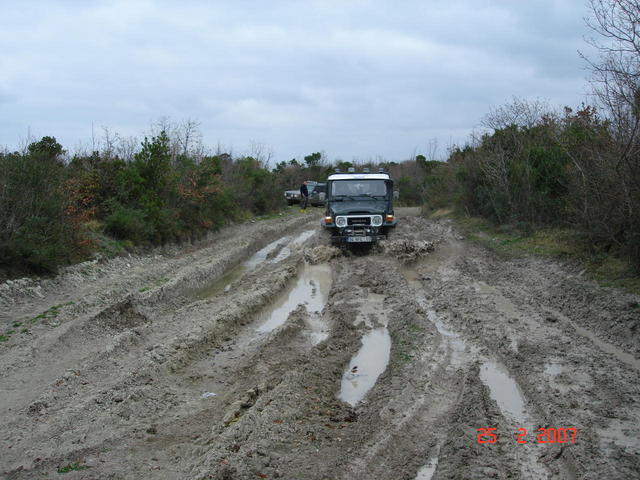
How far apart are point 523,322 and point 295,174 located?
1967 inches

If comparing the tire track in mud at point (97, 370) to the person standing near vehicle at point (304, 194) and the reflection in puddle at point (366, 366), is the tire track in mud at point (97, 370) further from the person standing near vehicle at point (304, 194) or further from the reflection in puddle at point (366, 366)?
the person standing near vehicle at point (304, 194)

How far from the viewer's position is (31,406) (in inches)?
220

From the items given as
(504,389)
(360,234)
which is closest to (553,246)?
(360,234)

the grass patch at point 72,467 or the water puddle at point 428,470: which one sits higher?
the water puddle at point 428,470

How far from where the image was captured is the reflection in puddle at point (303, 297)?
991 cm

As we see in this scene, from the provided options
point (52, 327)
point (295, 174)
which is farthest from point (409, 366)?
point (295, 174)

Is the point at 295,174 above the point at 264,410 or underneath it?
above

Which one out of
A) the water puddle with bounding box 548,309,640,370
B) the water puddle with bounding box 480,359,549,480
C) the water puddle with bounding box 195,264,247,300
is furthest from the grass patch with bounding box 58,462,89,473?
the water puddle with bounding box 195,264,247,300

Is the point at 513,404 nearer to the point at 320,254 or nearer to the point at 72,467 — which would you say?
the point at 72,467

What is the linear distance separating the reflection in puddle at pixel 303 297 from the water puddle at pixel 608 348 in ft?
14.7

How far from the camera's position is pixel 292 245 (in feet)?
65.9

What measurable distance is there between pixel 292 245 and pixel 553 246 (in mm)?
9219

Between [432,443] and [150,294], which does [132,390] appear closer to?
[432,443]

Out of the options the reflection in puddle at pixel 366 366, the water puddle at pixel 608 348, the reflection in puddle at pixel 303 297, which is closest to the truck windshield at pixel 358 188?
the reflection in puddle at pixel 303 297
